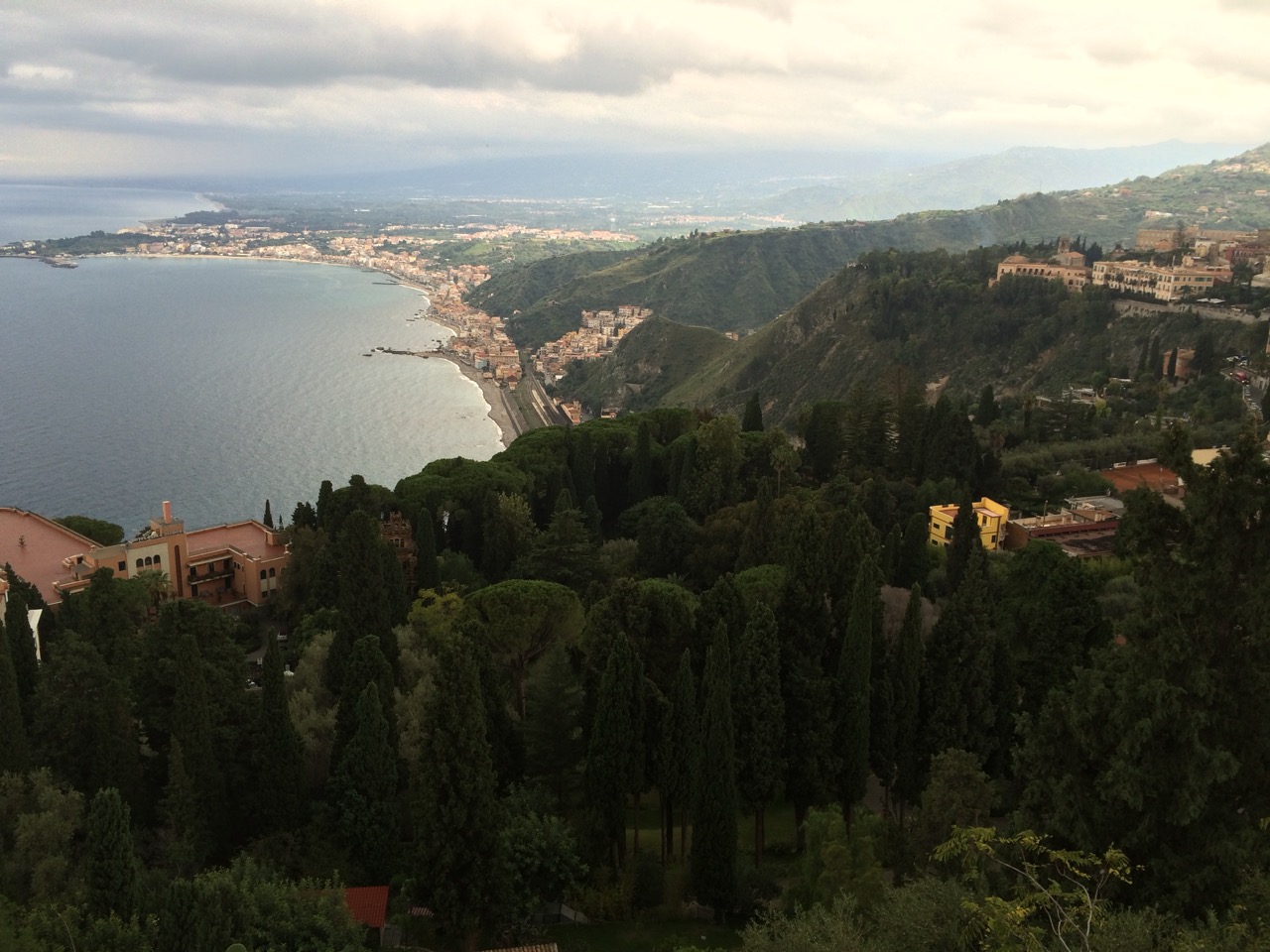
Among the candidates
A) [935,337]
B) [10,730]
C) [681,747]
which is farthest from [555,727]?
[935,337]

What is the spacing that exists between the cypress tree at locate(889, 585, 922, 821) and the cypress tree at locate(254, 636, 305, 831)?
28.9 ft

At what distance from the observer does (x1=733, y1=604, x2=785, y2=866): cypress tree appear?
13.8 meters

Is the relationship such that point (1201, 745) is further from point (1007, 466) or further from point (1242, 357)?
point (1242, 357)

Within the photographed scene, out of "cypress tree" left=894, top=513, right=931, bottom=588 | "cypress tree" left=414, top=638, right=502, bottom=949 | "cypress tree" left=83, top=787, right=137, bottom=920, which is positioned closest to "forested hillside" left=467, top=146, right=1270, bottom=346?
"cypress tree" left=894, top=513, right=931, bottom=588

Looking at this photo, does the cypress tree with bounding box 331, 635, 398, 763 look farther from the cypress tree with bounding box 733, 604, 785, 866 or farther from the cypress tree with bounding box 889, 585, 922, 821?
the cypress tree with bounding box 889, 585, 922, 821

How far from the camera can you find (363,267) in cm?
16612

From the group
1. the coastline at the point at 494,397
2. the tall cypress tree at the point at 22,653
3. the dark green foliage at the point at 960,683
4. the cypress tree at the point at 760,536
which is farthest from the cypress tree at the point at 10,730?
the coastline at the point at 494,397

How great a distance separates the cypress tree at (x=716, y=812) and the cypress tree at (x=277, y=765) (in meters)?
5.88

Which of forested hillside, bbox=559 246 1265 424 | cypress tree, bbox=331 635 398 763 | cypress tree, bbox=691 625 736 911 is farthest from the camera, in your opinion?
forested hillside, bbox=559 246 1265 424

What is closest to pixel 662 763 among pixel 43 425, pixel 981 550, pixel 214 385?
pixel 981 550

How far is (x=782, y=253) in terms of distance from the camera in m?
130

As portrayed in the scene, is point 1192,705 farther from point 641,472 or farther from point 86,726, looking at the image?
point 641,472

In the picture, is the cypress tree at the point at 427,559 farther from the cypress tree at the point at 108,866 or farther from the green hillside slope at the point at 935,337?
the green hillside slope at the point at 935,337

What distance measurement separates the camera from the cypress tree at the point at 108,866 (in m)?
10.6
